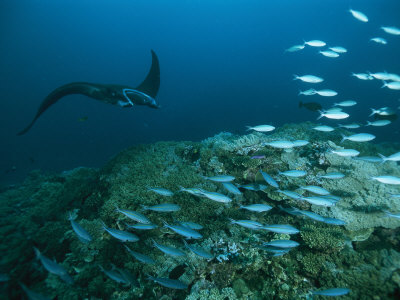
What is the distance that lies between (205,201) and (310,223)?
9.36 ft

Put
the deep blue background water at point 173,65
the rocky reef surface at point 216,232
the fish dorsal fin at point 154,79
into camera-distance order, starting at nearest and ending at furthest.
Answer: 1. the rocky reef surface at point 216,232
2. the fish dorsal fin at point 154,79
3. the deep blue background water at point 173,65

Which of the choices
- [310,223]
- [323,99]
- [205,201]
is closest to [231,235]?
[205,201]

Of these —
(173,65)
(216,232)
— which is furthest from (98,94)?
(173,65)

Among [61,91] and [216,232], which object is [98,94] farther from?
[216,232]

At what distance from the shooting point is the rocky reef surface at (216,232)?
12.9 feet

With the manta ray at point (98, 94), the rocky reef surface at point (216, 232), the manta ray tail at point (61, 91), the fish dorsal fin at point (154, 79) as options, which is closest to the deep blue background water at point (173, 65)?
the fish dorsal fin at point (154, 79)

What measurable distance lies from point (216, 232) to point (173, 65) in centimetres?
14033

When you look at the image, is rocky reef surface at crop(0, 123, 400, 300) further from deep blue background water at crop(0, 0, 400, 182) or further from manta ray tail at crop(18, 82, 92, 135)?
deep blue background water at crop(0, 0, 400, 182)

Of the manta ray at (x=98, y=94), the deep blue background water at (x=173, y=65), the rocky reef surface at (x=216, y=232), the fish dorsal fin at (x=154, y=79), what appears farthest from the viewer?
the deep blue background water at (x=173, y=65)

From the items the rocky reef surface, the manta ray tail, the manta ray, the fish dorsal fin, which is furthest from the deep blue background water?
the rocky reef surface

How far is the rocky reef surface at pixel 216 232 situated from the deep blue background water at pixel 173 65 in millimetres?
28037

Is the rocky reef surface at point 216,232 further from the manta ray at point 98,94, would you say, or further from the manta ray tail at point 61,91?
the manta ray tail at point 61,91

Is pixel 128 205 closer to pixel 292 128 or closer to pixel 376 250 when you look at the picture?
pixel 376 250

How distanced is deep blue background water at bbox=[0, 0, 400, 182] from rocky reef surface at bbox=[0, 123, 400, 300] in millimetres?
28037
